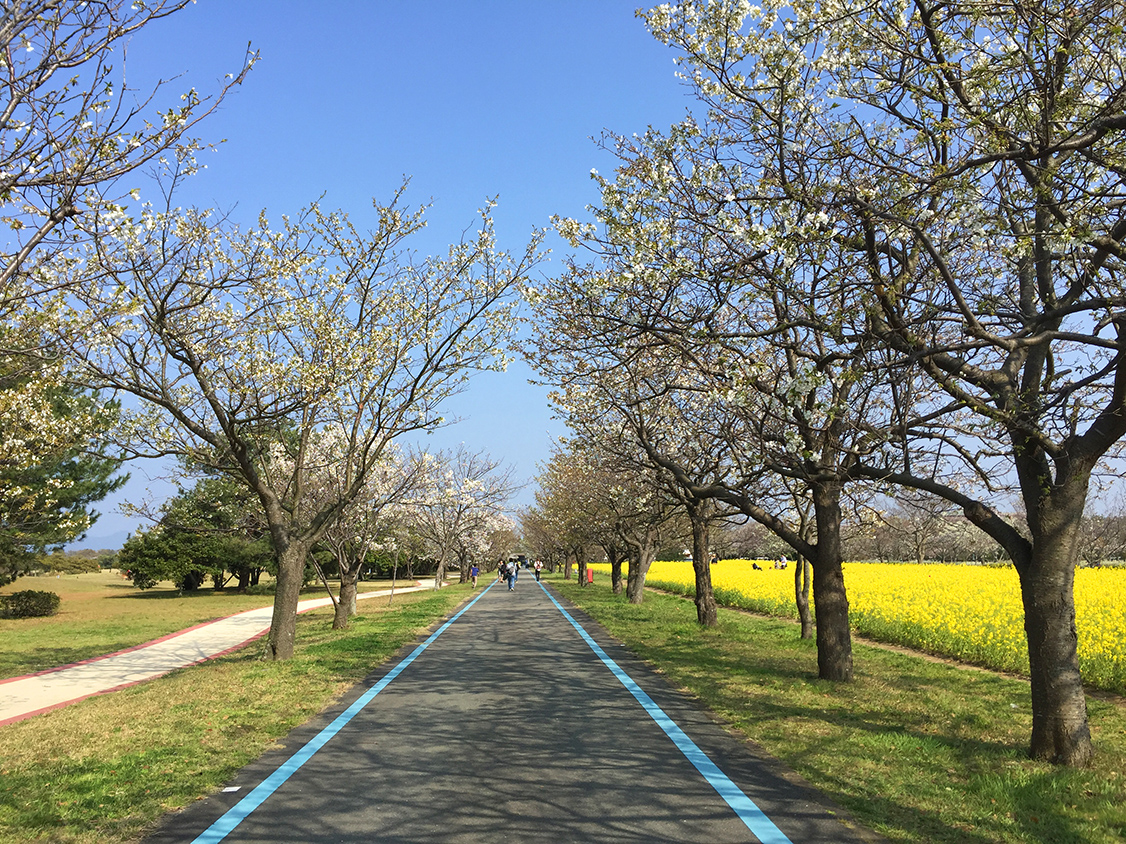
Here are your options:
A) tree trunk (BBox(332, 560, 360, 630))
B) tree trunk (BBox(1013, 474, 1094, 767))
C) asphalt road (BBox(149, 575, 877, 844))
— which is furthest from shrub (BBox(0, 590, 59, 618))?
tree trunk (BBox(1013, 474, 1094, 767))

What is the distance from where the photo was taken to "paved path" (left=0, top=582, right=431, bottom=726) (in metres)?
12.1

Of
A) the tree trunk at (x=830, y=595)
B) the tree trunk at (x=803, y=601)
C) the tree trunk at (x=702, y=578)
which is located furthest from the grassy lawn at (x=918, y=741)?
the tree trunk at (x=702, y=578)

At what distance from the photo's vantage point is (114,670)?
1616 cm

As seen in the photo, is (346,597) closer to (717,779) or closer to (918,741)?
(918,741)

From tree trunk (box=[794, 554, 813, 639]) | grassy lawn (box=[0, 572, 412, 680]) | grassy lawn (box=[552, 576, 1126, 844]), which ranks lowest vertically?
grassy lawn (box=[0, 572, 412, 680])

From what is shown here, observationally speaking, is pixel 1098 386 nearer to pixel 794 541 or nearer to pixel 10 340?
pixel 794 541

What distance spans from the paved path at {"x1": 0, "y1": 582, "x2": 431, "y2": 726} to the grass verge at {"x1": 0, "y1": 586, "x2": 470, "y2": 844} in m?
1.42

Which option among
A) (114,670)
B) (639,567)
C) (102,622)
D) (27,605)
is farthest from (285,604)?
(27,605)

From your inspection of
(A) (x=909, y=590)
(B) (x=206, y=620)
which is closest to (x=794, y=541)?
(A) (x=909, y=590)

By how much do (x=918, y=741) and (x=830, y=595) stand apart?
382cm

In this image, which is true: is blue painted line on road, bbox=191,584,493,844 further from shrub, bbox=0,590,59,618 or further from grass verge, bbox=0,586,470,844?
shrub, bbox=0,590,59,618

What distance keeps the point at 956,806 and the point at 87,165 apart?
23.7ft

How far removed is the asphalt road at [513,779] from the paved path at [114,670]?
5.75m

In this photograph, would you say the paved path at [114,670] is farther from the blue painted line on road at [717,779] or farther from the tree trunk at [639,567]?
the tree trunk at [639,567]
